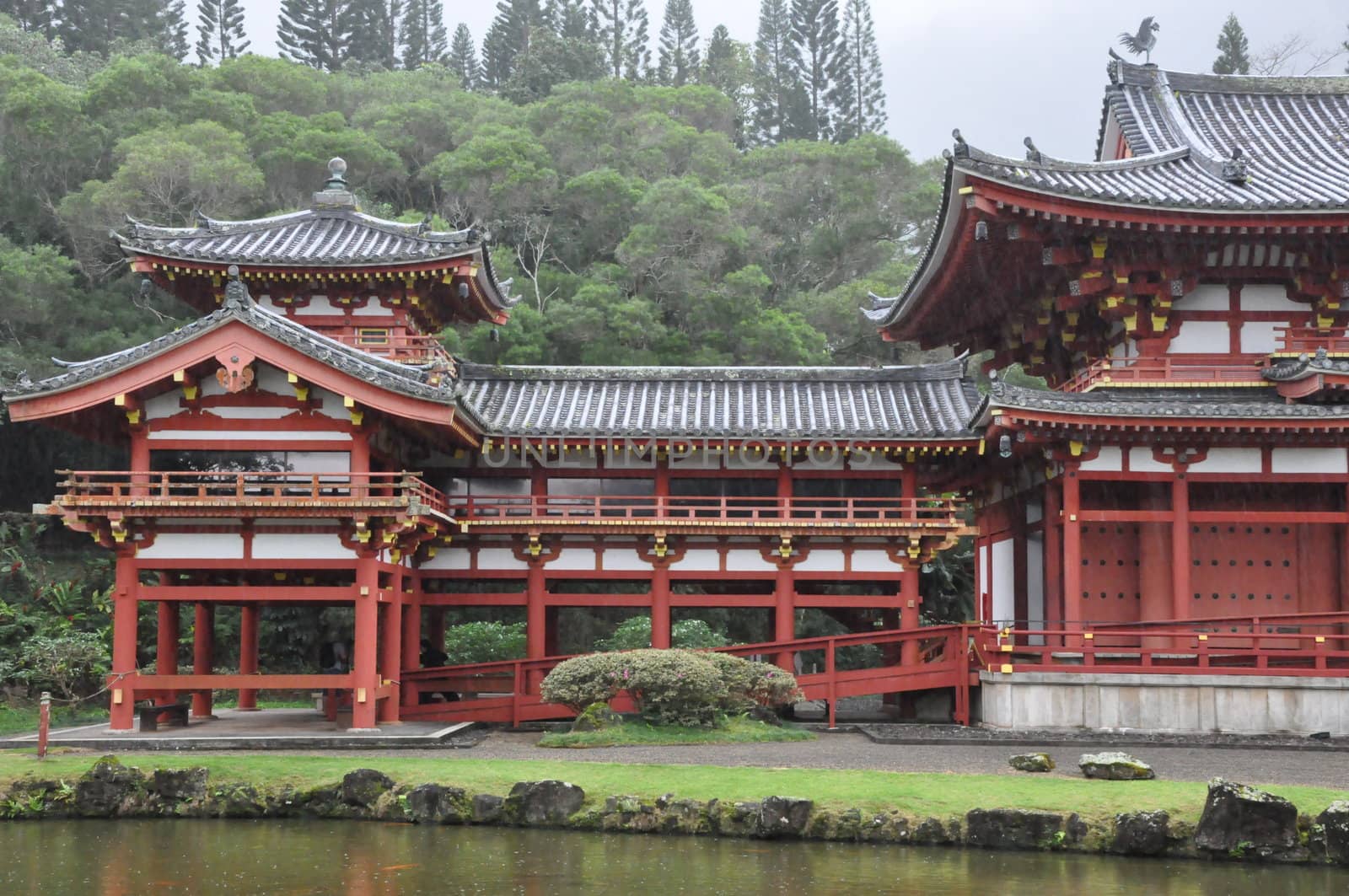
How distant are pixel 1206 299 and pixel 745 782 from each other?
1373 cm

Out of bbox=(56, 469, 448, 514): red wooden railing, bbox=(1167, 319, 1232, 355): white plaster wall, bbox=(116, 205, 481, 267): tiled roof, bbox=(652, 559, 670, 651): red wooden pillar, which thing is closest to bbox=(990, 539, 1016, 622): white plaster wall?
bbox=(1167, 319, 1232, 355): white plaster wall

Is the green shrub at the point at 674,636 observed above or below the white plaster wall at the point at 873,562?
below

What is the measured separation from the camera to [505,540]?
26.6m

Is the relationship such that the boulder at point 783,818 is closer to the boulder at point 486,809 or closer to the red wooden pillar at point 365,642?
the boulder at point 486,809

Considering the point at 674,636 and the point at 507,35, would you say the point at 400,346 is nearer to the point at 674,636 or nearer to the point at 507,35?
the point at 674,636

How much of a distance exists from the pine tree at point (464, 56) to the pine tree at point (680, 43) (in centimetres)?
1319

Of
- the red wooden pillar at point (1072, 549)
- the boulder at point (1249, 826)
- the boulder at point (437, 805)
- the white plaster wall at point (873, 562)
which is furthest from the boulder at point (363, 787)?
the white plaster wall at point (873, 562)

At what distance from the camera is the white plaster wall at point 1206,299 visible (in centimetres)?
2400

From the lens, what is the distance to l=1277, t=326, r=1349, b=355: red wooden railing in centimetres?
2367

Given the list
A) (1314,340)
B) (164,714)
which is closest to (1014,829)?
(1314,340)

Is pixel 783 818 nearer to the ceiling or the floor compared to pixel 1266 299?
nearer to the floor

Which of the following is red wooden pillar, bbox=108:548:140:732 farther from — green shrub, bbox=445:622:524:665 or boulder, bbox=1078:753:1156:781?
boulder, bbox=1078:753:1156:781

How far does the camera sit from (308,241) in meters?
29.2

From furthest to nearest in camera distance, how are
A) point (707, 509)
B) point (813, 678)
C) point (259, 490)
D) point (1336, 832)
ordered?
point (707, 509)
point (813, 678)
point (259, 490)
point (1336, 832)
